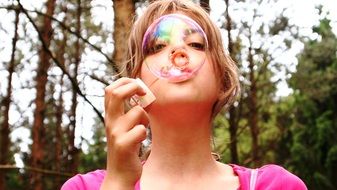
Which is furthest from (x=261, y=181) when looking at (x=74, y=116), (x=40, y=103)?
(x=74, y=116)

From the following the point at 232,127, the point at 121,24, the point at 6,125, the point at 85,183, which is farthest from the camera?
the point at 6,125

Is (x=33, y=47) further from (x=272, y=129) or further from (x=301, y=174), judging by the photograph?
(x=301, y=174)

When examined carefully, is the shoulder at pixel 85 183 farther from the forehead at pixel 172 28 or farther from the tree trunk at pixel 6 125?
the tree trunk at pixel 6 125

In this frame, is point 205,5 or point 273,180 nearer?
point 273,180

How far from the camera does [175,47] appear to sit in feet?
4.91

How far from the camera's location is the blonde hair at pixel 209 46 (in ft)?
5.26

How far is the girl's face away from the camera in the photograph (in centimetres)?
144

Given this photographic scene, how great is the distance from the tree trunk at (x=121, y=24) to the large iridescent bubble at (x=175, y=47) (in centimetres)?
157

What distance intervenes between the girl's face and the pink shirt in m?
0.21

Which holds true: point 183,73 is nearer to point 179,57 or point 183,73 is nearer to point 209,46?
point 179,57

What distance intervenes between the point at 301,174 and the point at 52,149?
9524 millimetres

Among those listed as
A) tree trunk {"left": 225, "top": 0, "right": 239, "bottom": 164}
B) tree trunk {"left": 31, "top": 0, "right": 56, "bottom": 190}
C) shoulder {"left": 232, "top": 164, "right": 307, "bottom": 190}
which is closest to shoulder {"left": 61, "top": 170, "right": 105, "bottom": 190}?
shoulder {"left": 232, "top": 164, "right": 307, "bottom": 190}

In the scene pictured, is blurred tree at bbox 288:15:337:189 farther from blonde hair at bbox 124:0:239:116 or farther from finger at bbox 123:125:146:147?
finger at bbox 123:125:146:147

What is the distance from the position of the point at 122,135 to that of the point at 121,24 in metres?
2.06
